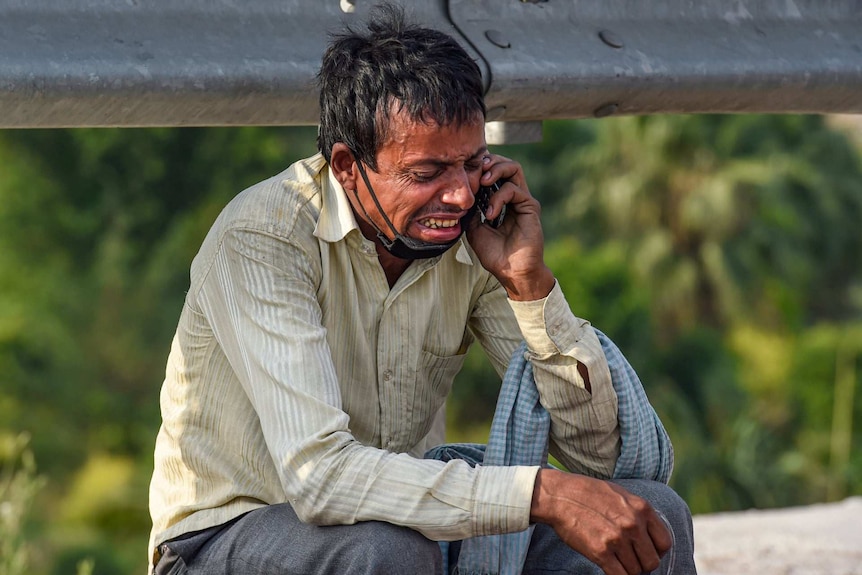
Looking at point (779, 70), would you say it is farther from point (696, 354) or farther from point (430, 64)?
point (696, 354)

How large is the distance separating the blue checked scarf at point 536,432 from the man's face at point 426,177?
0.35 metres

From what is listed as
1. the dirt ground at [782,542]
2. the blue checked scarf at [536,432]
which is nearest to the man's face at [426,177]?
the blue checked scarf at [536,432]

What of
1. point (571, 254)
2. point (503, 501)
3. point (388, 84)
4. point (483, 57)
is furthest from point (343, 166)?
point (571, 254)

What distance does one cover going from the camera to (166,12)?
8.29 feet

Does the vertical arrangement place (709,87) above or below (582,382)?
above

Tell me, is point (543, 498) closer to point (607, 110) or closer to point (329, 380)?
point (329, 380)

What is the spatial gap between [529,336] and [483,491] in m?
0.42

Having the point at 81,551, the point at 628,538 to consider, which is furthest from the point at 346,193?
the point at 81,551

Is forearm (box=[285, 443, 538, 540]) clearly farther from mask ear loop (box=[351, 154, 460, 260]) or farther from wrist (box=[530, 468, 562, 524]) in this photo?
mask ear loop (box=[351, 154, 460, 260])

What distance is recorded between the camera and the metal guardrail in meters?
2.39

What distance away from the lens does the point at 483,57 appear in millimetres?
2734

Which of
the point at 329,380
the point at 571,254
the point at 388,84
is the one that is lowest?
the point at 571,254

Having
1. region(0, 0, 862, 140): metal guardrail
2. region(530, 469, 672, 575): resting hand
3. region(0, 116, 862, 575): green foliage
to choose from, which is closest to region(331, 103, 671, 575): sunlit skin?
region(530, 469, 672, 575): resting hand

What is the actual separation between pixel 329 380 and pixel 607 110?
3.22 feet
